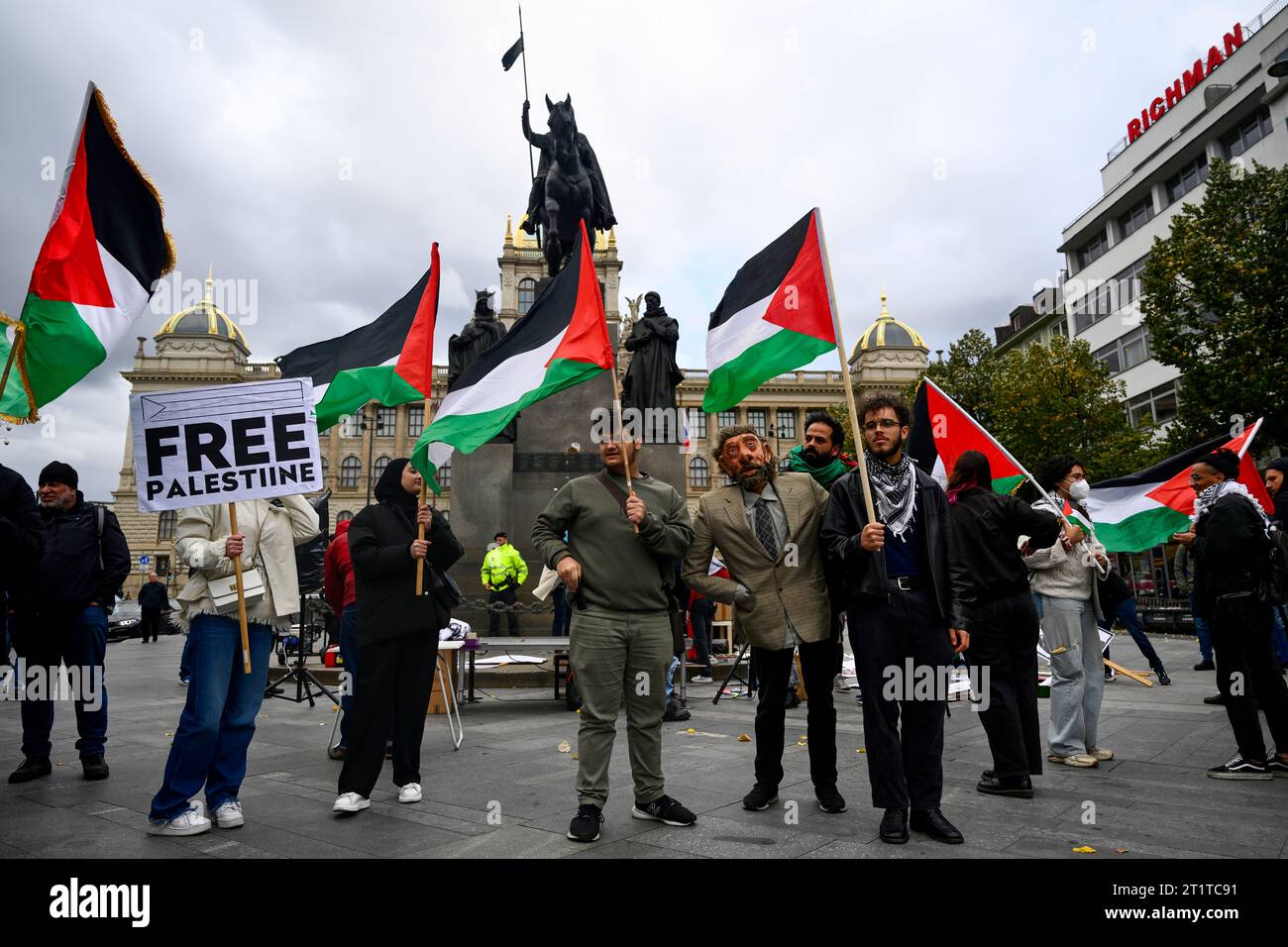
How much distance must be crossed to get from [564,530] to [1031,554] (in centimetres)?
331

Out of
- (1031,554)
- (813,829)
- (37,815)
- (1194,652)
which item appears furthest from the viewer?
(1194,652)

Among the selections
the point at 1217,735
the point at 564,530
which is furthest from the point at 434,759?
the point at 1217,735

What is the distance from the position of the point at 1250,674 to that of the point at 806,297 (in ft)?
11.8

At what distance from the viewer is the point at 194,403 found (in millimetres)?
4238

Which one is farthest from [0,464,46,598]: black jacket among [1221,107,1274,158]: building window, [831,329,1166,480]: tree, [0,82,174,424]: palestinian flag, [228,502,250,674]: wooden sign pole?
[1221,107,1274,158]: building window

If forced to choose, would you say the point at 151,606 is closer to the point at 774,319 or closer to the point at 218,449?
the point at 218,449

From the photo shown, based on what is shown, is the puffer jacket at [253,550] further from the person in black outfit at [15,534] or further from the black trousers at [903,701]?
the black trousers at [903,701]

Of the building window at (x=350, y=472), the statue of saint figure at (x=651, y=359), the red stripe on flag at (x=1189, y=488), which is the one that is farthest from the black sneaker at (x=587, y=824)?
the building window at (x=350, y=472)

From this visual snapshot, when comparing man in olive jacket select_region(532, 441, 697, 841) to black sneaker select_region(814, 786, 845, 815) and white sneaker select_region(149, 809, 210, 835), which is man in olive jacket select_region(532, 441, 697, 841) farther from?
white sneaker select_region(149, 809, 210, 835)

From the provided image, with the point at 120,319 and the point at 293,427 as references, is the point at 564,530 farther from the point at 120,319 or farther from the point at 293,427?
the point at 120,319

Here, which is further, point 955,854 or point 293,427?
point 293,427

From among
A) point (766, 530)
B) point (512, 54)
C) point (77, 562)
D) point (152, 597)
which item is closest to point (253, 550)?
point (77, 562)

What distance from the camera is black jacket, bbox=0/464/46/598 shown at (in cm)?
374
